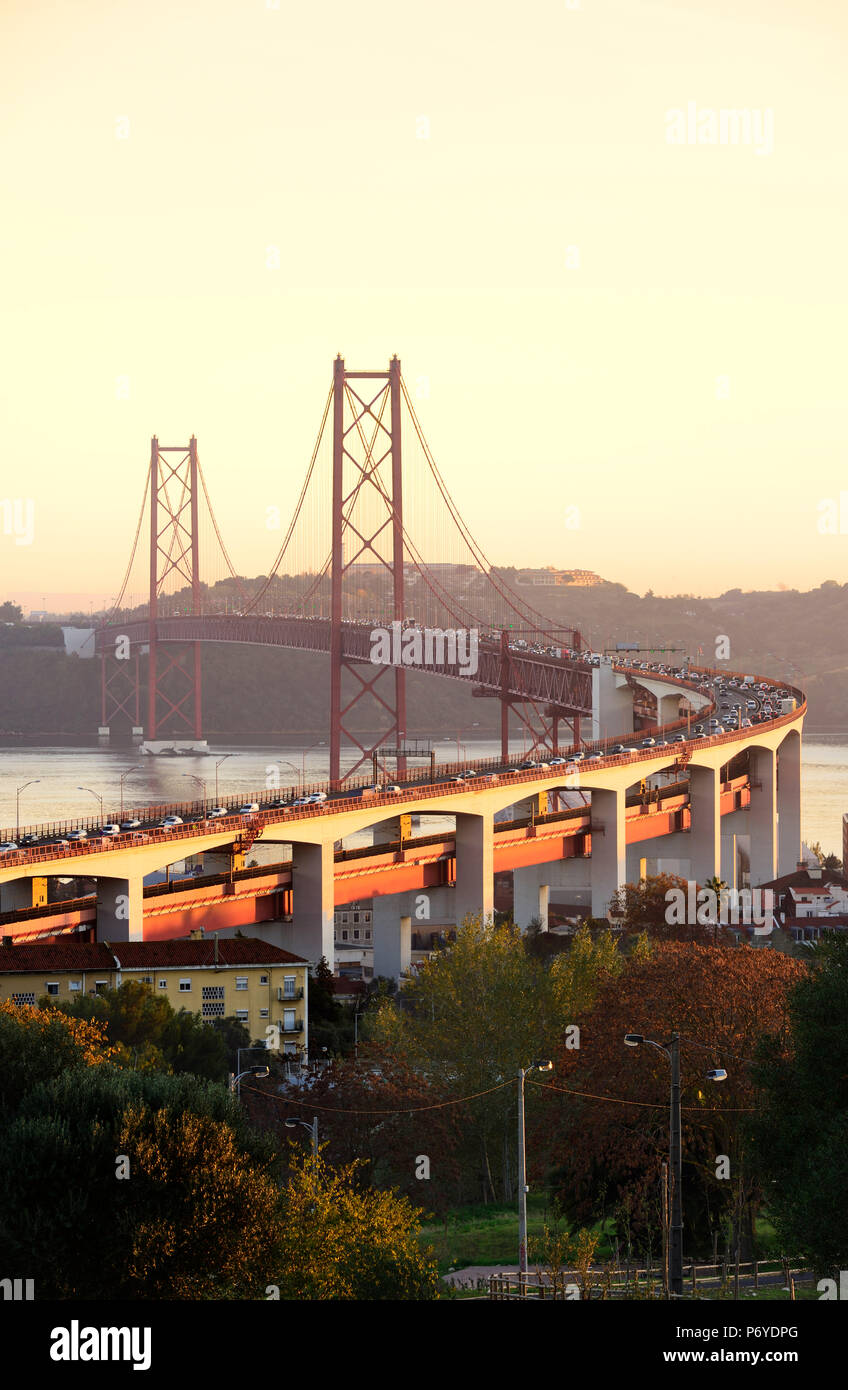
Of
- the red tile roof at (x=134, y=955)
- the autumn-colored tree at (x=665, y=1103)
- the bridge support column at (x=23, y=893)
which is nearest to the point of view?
the autumn-colored tree at (x=665, y=1103)

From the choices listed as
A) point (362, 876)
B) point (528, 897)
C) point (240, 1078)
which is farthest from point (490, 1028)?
point (528, 897)

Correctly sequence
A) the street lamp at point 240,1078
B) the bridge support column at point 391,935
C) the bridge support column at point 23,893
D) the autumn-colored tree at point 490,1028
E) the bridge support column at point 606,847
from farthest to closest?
the bridge support column at point 606,847 < the bridge support column at point 391,935 < the bridge support column at point 23,893 < the autumn-colored tree at point 490,1028 < the street lamp at point 240,1078

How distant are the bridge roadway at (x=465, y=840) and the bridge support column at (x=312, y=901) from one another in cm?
4

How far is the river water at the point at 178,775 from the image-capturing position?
75.1 m

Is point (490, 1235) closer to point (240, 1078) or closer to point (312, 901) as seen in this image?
point (240, 1078)

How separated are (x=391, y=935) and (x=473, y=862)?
3.49 m

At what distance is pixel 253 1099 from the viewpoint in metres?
22.8

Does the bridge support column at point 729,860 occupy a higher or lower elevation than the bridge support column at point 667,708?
lower

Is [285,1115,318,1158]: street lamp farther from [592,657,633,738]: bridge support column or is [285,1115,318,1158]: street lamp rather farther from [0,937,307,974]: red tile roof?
[592,657,633,738]: bridge support column

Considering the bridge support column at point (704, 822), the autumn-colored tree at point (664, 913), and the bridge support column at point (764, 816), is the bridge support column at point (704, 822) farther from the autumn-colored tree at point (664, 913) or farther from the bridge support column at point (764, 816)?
the bridge support column at point (764, 816)

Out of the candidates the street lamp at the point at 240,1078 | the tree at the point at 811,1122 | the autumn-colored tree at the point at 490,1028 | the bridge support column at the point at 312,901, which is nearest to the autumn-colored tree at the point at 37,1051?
the street lamp at the point at 240,1078
